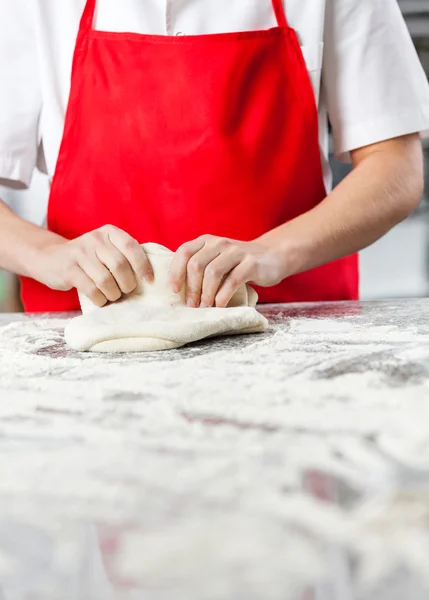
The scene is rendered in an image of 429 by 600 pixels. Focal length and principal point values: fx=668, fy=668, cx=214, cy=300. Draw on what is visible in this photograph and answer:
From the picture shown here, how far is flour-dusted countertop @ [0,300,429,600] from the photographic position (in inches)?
10.2

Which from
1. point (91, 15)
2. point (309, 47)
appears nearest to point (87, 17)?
point (91, 15)

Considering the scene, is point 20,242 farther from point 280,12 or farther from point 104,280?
point 280,12

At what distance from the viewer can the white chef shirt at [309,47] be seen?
1.16 m

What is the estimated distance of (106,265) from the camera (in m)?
0.88

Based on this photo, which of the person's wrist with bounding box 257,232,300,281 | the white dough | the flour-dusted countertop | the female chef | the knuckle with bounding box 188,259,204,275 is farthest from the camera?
the female chef

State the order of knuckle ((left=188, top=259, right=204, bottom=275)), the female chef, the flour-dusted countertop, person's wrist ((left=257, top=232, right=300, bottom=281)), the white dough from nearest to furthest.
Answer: the flour-dusted countertop < the white dough < knuckle ((left=188, top=259, right=204, bottom=275)) < person's wrist ((left=257, top=232, right=300, bottom=281)) < the female chef

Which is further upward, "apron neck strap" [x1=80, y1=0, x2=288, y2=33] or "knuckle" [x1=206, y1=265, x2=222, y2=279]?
"apron neck strap" [x1=80, y1=0, x2=288, y2=33]

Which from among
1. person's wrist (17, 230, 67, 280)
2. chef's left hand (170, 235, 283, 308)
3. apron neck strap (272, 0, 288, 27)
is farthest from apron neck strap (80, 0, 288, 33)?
chef's left hand (170, 235, 283, 308)

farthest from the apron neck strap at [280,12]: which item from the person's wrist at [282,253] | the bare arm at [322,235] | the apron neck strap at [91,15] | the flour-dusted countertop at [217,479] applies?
the flour-dusted countertop at [217,479]

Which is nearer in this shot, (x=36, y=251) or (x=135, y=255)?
(x=135, y=255)

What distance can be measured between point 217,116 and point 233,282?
0.37 meters

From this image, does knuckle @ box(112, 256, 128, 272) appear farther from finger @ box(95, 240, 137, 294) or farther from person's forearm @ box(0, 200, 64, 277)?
person's forearm @ box(0, 200, 64, 277)

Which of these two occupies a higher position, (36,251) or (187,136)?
(187,136)

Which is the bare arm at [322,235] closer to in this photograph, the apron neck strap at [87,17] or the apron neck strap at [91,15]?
the apron neck strap at [91,15]
